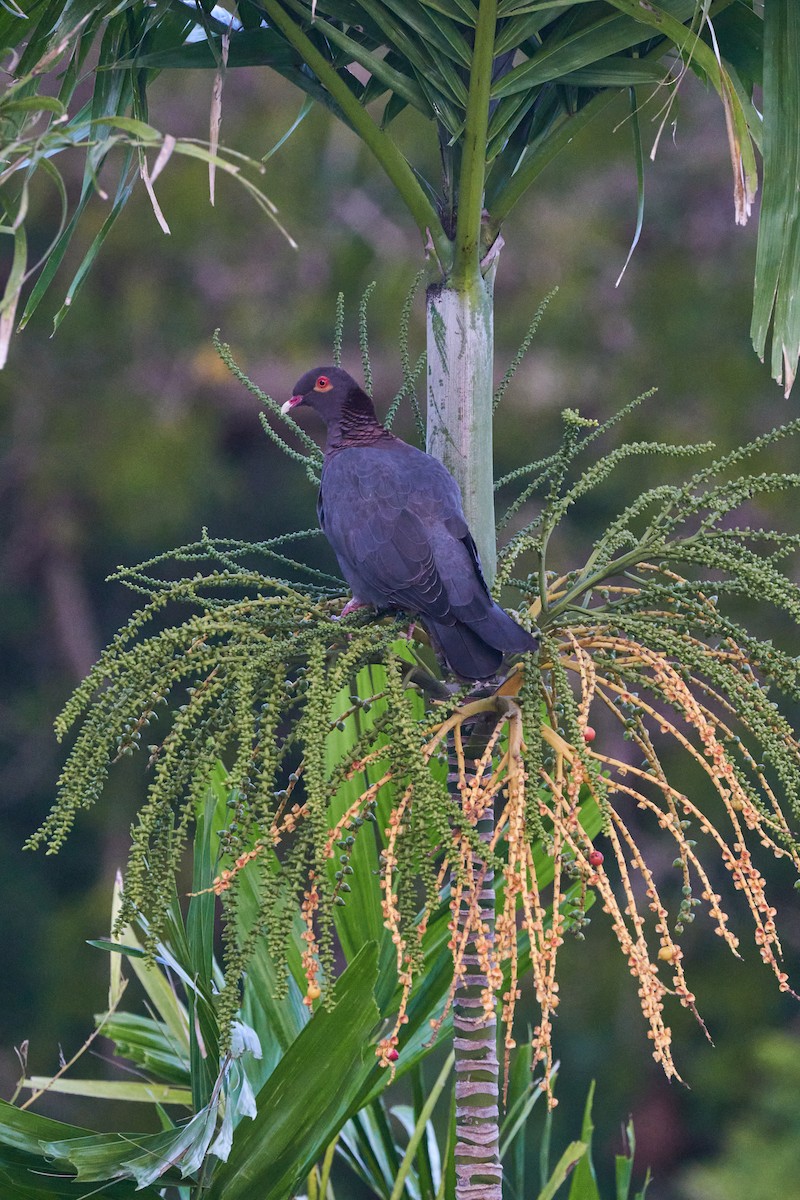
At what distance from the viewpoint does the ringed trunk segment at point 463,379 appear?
1168mm

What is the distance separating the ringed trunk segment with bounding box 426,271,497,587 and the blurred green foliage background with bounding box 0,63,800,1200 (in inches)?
145

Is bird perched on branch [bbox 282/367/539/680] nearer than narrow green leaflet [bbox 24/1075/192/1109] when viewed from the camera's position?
Yes

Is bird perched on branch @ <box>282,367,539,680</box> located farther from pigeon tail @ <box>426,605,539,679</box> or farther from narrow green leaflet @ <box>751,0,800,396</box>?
narrow green leaflet @ <box>751,0,800,396</box>

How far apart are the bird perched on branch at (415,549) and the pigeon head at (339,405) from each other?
6 cm

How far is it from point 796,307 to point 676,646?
381mm

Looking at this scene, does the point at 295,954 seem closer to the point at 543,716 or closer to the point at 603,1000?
the point at 543,716

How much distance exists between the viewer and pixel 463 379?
1165 millimetres

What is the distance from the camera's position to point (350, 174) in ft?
16.9

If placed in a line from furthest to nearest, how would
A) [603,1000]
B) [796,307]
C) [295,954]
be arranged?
[603,1000]
[295,954]
[796,307]

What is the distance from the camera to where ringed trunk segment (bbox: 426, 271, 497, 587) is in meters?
1.17

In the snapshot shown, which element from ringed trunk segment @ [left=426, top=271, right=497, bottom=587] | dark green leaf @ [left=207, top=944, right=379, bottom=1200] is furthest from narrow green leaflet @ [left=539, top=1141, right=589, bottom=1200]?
ringed trunk segment @ [left=426, top=271, right=497, bottom=587]

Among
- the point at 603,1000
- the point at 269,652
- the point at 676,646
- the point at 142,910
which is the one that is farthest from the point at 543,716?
the point at 603,1000

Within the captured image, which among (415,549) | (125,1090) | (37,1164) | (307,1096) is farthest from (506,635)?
(125,1090)

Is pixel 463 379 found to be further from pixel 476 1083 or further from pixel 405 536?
pixel 476 1083
